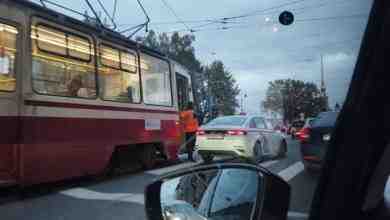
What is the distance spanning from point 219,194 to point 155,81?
8.90m

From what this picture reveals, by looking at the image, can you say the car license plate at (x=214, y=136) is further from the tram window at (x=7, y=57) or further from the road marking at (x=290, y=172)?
the road marking at (x=290, y=172)

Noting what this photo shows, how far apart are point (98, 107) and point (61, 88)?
924 millimetres

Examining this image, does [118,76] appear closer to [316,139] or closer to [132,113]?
[132,113]

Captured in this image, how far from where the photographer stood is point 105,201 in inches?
254

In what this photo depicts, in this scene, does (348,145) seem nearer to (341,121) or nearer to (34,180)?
(341,121)

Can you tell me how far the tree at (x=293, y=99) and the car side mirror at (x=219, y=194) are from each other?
32 cm

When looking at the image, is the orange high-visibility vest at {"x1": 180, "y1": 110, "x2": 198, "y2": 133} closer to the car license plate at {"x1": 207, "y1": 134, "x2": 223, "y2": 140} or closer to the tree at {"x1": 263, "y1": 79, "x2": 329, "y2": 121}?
the car license plate at {"x1": 207, "y1": 134, "x2": 223, "y2": 140}

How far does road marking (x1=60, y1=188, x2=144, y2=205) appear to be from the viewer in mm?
6450

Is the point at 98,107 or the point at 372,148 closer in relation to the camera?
the point at 372,148

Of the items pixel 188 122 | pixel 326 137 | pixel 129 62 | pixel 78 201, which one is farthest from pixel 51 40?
pixel 326 137

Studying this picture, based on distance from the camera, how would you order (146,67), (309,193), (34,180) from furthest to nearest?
(146,67) → (34,180) → (309,193)

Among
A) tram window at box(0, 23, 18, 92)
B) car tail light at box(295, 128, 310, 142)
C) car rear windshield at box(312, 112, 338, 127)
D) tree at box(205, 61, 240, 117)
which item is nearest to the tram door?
tram window at box(0, 23, 18, 92)

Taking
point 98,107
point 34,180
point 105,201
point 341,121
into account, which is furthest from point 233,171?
point 98,107

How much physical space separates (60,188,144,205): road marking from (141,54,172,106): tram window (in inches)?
118
